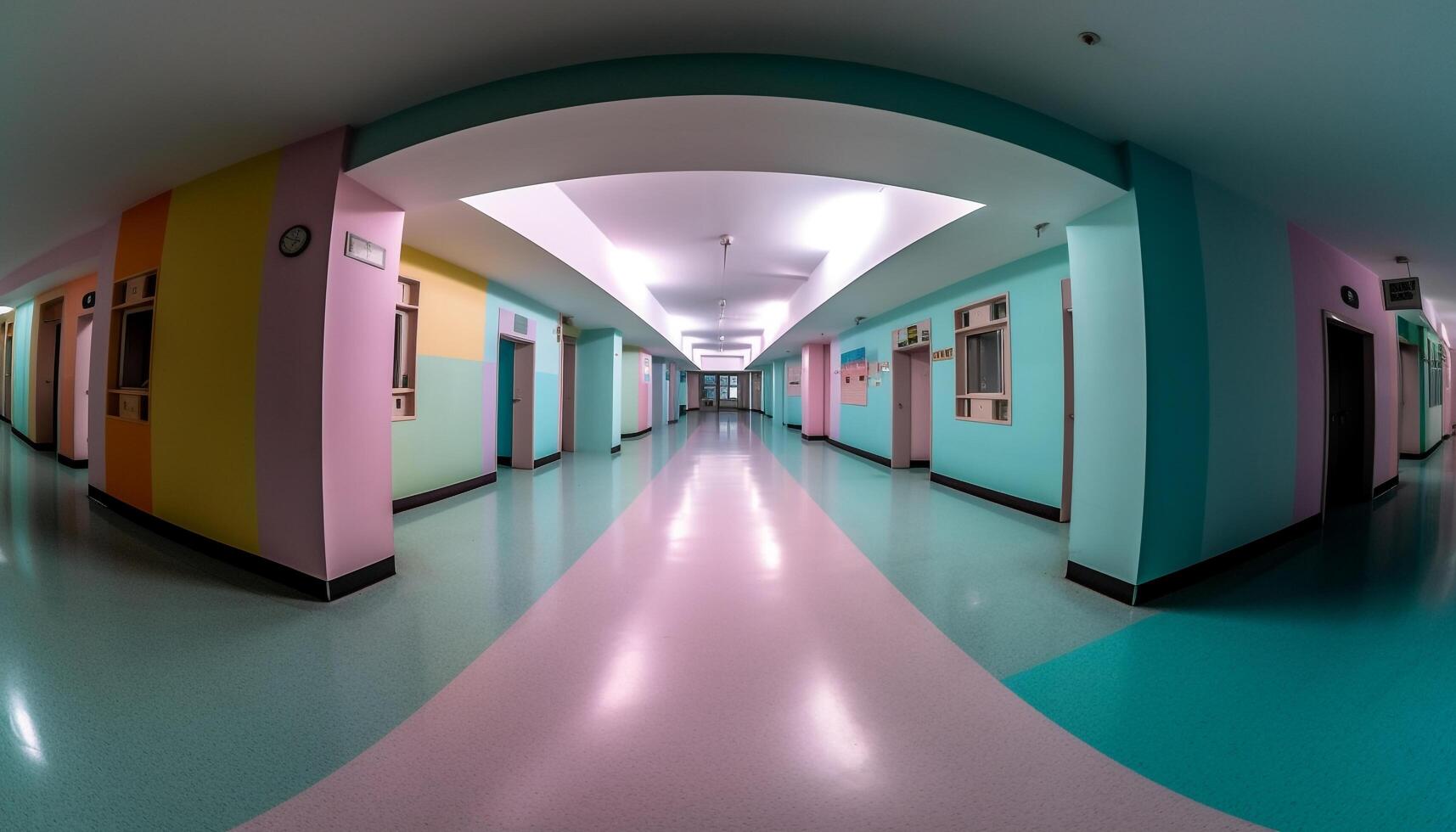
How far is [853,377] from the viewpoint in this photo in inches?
397

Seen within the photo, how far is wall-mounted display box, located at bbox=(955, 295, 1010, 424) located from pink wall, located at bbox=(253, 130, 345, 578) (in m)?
6.19

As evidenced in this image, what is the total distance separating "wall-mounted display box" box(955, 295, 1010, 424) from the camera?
539 cm

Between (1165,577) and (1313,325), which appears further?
(1313,325)

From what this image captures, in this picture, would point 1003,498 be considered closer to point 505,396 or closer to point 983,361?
point 983,361

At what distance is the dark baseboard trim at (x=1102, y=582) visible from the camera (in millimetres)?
2777

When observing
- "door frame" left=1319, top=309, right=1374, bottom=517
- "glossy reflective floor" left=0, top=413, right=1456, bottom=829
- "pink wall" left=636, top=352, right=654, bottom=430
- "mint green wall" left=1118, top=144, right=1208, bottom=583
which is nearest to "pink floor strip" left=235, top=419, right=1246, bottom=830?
"glossy reflective floor" left=0, top=413, right=1456, bottom=829

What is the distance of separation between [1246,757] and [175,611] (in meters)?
4.85

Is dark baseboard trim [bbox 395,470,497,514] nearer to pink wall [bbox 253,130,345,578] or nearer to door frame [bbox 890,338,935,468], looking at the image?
pink wall [bbox 253,130,345,578]

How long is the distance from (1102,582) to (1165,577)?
1.18 feet

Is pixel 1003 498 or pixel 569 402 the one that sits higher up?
pixel 569 402

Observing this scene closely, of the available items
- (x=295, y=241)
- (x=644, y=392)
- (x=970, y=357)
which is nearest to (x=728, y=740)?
(x=295, y=241)

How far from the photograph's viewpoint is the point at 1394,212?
355 centimetres

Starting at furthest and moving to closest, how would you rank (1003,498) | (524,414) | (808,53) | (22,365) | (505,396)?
1. (22,365)
2. (505,396)
3. (524,414)
4. (1003,498)
5. (808,53)

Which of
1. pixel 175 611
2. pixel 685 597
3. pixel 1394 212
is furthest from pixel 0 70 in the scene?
pixel 1394 212
